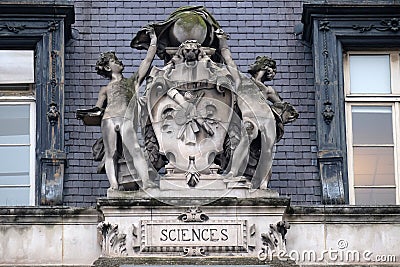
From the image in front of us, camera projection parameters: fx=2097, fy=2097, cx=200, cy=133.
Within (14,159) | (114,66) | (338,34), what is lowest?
(14,159)

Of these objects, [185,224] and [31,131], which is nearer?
[185,224]

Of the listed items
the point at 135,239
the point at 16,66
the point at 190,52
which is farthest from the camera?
the point at 16,66

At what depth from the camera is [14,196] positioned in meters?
31.0

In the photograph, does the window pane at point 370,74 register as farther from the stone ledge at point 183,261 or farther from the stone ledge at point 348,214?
the stone ledge at point 183,261

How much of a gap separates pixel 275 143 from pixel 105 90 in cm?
256

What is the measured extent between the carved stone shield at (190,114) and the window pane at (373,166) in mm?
2529

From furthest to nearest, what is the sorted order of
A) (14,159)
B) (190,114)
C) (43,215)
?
(14,159)
(190,114)
(43,215)

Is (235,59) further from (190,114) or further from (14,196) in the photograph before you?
(14,196)

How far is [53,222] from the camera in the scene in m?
29.6

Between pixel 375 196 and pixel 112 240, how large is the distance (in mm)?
4425

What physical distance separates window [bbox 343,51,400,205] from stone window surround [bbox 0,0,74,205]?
170 inches

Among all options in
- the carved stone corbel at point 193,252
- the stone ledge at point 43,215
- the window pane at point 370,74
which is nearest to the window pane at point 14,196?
the stone ledge at point 43,215

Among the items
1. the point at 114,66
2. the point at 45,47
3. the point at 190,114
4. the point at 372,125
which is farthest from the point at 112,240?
the point at 372,125

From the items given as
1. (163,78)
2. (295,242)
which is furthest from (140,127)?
A: (295,242)
